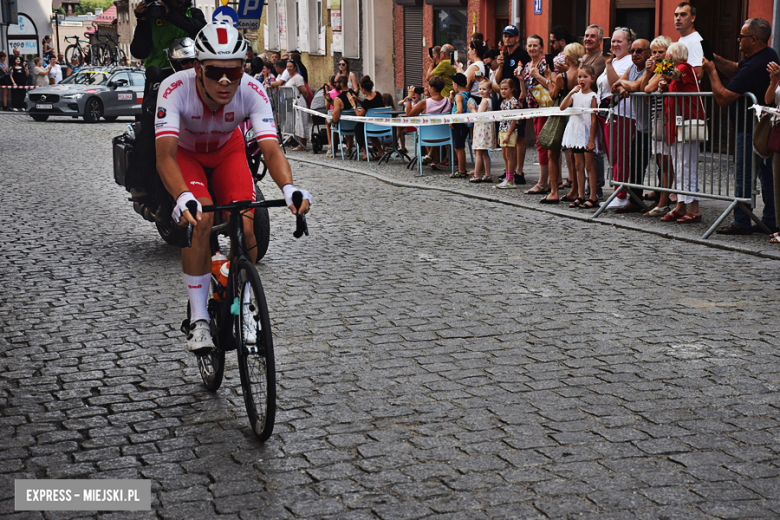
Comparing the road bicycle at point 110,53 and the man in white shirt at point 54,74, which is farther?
the road bicycle at point 110,53

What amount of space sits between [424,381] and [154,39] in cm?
580

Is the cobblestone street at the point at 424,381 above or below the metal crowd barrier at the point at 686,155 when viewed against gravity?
below

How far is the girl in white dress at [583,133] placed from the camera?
39.3 ft

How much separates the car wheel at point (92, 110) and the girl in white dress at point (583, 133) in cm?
2160

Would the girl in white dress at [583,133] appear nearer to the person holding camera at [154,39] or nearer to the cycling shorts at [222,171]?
the person holding camera at [154,39]

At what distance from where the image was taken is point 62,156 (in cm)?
1952

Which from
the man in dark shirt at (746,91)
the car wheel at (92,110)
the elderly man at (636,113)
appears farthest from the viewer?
the car wheel at (92,110)

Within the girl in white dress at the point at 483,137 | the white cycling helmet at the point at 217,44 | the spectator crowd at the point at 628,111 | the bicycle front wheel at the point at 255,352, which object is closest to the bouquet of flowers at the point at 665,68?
the spectator crowd at the point at 628,111

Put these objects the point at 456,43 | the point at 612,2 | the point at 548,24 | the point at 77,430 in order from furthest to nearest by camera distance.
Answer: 1. the point at 456,43
2. the point at 548,24
3. the point at 612,2
4. the point at 77,430

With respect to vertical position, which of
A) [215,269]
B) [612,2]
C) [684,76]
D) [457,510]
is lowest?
[457,510]

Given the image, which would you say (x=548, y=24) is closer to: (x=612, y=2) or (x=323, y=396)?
(x=612, y=2)

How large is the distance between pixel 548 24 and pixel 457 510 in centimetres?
1847

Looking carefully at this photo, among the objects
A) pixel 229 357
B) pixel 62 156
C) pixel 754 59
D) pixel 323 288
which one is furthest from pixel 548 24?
pixel 229 357

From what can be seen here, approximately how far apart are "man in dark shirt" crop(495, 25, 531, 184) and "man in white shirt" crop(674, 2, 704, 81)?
8.68 feet
